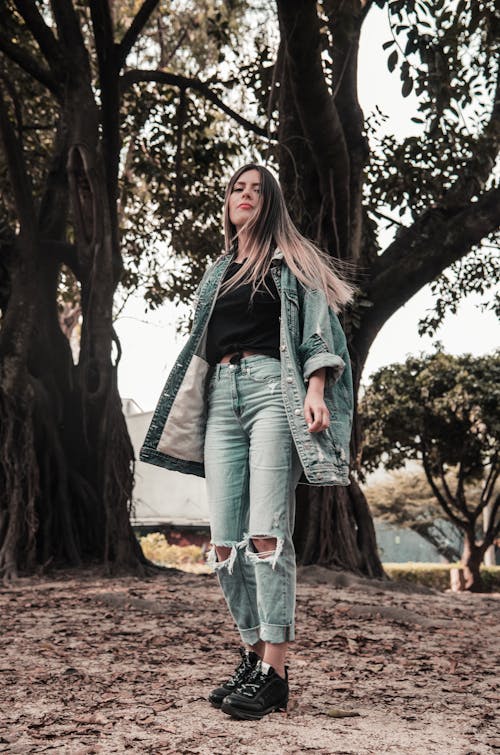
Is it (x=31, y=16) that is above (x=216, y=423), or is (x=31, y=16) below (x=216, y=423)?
above

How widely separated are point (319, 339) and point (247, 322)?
30 centimetres

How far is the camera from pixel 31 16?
827cm

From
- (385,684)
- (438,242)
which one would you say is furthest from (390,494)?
(385,684)

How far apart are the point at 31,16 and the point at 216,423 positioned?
21.4 feet

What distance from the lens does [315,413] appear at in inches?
116

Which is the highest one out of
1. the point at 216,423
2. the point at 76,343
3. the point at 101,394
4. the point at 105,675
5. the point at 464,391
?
the point at 76,343

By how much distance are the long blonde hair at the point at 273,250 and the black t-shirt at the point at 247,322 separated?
0.16ft

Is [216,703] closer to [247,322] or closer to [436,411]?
[247,322]

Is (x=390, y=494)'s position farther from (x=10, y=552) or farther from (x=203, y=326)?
(x=203, y=326)

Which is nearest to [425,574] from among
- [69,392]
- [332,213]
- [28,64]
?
[69,392]

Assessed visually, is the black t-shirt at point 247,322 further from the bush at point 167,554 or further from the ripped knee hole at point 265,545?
the bush at point 167,554

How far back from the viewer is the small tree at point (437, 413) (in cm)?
1512

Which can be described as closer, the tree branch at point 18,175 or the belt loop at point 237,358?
the belt loop at point 237,358

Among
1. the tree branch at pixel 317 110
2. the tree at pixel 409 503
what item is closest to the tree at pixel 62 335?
the tree branch at pixel 317 110
